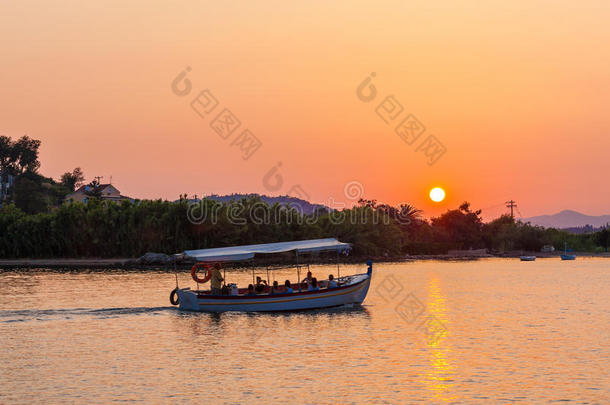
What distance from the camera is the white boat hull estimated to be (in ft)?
144

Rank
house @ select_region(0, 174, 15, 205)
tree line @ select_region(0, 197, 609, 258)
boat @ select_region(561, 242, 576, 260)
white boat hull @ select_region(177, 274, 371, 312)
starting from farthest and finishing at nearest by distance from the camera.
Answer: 1. house @ select_region(0, 174, 15, 205)
2. boat @ select_region(561, 242, 576, 260)
3. tree line @ select_region(0, 197, 609, 258)
4. white boat hull @ select_region(177, 274, 371, 312)

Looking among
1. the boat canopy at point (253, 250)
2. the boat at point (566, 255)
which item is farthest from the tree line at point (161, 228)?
the boat canopy at point (253, 250)

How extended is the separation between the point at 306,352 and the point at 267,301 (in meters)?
11.4

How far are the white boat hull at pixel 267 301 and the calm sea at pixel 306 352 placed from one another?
27.7 inches

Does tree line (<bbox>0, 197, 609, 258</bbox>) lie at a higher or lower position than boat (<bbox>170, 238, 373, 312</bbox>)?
higher

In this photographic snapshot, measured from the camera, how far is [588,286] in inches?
3068

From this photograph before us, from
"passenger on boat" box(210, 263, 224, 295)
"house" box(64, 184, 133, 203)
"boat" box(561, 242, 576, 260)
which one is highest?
"house" box(64, 184, 133, 203)

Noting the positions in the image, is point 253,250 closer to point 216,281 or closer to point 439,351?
point 216,281

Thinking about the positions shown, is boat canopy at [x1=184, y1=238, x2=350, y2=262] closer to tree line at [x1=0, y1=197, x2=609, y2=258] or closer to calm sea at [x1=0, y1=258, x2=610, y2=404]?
calm sea at [x1=0, y1=258, x2=610, y2=404]

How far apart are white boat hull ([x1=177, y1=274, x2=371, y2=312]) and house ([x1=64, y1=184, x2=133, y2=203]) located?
124 m

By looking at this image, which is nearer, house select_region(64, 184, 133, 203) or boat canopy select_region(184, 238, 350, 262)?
boat canopy select_region(184, 238, 350, 262)

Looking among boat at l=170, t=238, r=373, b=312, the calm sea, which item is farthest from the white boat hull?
the calm sea

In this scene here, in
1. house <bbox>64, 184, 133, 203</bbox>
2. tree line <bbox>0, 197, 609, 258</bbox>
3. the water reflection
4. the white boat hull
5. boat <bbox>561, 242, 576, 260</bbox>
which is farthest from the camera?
house <bbox>64, 184, 133, 203</bbox>

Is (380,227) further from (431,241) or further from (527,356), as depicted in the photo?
(527,356)
